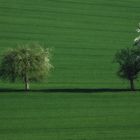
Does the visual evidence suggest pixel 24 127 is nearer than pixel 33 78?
Yes

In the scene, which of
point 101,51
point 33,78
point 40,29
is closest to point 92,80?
point 33,78

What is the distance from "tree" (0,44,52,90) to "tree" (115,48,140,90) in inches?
268

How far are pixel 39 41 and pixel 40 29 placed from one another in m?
4.91

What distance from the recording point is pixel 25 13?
97500 millimetres

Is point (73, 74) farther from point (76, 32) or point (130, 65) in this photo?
point (76, 32)

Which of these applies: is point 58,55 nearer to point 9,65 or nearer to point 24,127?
point 9,65

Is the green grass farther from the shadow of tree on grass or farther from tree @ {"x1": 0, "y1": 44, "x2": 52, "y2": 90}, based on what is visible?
tree @ {"x1": 0, "y1": 44, "x2": 52, "y2": 90}

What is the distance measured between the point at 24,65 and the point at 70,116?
17733 millimetres

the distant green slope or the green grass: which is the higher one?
the distant green slope

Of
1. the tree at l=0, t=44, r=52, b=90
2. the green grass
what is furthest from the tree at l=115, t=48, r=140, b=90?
the tree at l=0, t=44, r=52, b=90

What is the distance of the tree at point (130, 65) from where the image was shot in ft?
240

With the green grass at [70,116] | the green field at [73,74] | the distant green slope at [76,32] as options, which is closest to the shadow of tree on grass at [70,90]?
Result: the green field at [73,74]

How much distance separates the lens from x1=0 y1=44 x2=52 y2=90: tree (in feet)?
229

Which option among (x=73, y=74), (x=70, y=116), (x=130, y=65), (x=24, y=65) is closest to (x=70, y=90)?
(x=24, y=65)
